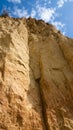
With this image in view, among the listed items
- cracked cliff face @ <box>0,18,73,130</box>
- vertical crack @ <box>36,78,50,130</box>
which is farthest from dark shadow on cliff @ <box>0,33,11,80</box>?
vertical crack @ <box>36,78,50,130</box>

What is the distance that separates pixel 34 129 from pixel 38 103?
1.40 metres

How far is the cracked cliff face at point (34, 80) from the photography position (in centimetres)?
839

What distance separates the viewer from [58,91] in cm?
1036

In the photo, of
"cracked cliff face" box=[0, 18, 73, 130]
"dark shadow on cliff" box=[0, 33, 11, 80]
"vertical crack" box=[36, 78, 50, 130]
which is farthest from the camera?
"dark shadow on cliff" box=[0, 33, 11, 80]

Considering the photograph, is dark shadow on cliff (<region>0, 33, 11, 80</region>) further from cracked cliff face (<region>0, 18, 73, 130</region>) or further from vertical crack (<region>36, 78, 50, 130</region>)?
vertical crack (<region>36, 78, 50, 130</region>)

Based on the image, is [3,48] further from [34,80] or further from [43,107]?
[43,107]

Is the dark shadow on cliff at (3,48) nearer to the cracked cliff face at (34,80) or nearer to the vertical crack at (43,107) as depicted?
the cracked cliff face at (34,80)

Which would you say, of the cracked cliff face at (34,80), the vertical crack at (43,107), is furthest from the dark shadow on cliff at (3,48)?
the vertical crack at (43,107)

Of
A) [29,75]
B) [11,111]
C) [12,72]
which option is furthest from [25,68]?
[11,111]

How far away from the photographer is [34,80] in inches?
416

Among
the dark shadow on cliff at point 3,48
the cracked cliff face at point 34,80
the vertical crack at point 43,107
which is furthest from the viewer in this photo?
the dark shadow on cliff at point 3,48

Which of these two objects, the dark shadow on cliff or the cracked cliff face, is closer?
the cracked cliff face

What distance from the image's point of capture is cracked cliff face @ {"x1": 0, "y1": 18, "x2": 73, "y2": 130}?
8391mm

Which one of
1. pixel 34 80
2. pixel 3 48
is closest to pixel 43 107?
pixel 34 80
